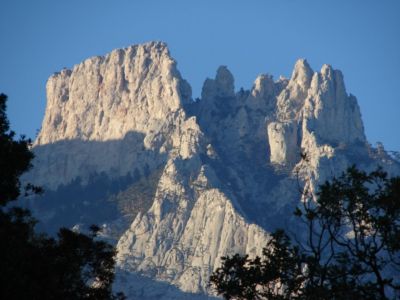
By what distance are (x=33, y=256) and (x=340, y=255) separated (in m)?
17.2

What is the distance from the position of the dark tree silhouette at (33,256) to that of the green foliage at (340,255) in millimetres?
7905

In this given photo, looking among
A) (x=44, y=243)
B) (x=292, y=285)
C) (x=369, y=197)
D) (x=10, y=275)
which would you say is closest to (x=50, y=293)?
(x=10, y=275)

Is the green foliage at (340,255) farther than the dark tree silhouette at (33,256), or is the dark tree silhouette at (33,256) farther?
the green foliage at (340,255)

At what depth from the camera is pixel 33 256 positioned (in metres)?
60.1

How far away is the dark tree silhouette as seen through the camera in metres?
54.9

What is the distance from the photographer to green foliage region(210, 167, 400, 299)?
57500 mm

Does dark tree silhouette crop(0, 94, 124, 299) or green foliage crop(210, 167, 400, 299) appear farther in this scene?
green foliage crop(210, 167, 400, 299)

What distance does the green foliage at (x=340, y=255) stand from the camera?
57.5 meters

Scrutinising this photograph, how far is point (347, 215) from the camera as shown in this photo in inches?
2420

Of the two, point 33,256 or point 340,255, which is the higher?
point 340,255

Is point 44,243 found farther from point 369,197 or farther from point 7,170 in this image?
point 369,197

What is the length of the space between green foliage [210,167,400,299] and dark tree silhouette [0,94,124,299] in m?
7.90

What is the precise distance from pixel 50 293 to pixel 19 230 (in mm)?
7464

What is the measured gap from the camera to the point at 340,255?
5969cm
